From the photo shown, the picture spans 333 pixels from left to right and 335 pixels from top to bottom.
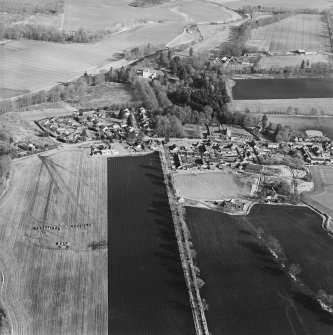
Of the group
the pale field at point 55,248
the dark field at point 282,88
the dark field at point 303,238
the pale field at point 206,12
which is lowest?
the pale field at point 55,248

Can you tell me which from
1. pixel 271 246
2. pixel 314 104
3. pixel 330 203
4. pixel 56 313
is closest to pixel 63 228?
pixel 56 313

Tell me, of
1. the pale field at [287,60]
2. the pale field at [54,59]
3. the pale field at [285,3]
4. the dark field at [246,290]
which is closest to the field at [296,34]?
the pale field at [287,60]

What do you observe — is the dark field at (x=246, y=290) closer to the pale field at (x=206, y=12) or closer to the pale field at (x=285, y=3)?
the pale field at (x=206, y=12)

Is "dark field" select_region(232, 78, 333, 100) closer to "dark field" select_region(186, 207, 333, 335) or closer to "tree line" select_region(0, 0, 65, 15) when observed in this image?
"dark field" select_region(186, 207, 333, 335)

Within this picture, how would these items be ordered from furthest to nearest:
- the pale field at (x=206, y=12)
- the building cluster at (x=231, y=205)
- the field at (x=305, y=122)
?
the pale field at (x=206, y=12)
the field at (x=305, y=122)
the building cluster at (x=231, y=205)

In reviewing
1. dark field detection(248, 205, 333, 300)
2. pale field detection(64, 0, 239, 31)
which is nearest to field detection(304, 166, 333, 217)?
dark field detection(248, 205, 333, 300)

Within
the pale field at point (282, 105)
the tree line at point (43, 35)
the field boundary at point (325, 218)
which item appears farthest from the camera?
the tree line at point (43, 35)

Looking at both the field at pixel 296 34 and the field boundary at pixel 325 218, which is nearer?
the field boundary at pixel 325 218
